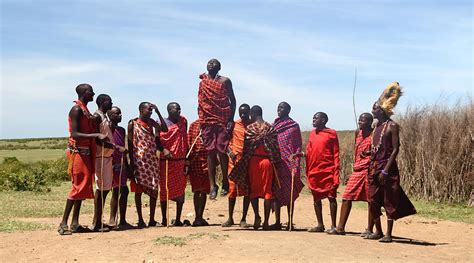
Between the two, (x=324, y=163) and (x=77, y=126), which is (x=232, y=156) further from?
(x=77, y=126)

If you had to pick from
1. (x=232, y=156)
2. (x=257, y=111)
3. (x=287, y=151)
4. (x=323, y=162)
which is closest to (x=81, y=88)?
(x=232, y=156)

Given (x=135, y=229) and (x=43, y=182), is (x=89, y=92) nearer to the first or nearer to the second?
(x=135, y=229)

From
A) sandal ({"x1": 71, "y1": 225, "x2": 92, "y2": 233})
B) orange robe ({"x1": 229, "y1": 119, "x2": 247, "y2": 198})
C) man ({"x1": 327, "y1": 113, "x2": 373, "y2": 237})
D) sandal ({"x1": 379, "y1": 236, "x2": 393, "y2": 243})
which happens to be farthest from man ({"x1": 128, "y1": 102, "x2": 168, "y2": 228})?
sandal ({"x1": 379, "y1": 236, "x2": 393, "y2": 243})

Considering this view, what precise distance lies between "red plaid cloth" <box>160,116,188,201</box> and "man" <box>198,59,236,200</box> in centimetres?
35

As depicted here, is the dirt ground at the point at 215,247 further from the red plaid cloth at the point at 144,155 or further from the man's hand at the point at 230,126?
the man's hand at the point at 230,126

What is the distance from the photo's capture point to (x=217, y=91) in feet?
32.1

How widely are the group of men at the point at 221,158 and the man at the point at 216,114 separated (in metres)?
0.02

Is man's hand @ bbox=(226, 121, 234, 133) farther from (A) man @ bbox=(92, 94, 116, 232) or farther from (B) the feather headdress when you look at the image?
(B) the feather headdress

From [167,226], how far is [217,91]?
2.22 meters

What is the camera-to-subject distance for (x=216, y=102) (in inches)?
385

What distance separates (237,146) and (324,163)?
4.42ft

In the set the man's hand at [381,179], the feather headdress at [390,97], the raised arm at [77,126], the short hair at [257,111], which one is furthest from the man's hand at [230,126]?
the man's hand at [381,179]

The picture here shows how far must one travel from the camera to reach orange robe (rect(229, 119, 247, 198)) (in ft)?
31.3

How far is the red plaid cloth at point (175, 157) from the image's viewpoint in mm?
9781
